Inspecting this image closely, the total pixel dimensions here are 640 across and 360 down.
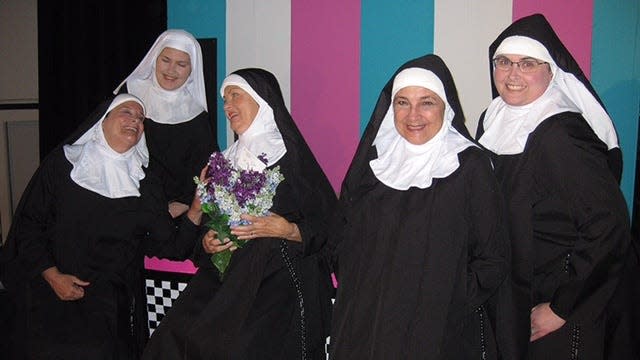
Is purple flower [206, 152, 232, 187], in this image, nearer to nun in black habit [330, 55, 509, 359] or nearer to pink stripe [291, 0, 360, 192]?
nun in black habit [330, 55, 509, 359]

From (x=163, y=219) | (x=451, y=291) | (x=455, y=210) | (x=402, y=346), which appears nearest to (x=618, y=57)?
(x=455, y=210)

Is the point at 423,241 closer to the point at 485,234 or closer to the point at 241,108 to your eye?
the point at 485,234

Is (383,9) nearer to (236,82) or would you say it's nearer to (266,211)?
(236,82)

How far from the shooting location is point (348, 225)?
2.72m

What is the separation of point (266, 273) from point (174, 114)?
5.09 feet

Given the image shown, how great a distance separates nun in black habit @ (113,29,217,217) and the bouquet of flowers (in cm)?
112

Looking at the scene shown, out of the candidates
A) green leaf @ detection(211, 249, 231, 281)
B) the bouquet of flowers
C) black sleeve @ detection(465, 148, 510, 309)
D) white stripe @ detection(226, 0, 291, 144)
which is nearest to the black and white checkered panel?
green leaf @ detection(211, 249, 231, 281)

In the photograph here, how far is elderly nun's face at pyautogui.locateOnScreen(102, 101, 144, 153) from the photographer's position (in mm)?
3223

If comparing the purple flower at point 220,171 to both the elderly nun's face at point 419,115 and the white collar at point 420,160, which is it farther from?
the elderly nun's face at point 419,115

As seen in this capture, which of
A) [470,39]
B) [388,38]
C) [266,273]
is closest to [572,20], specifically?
[470,39]

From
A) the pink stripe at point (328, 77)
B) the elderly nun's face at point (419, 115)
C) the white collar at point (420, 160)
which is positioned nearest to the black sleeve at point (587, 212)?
the white collar at point (420, 160)

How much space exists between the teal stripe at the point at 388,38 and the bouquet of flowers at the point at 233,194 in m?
1.64

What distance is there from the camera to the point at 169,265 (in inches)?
145

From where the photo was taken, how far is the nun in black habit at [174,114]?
3750 mm
